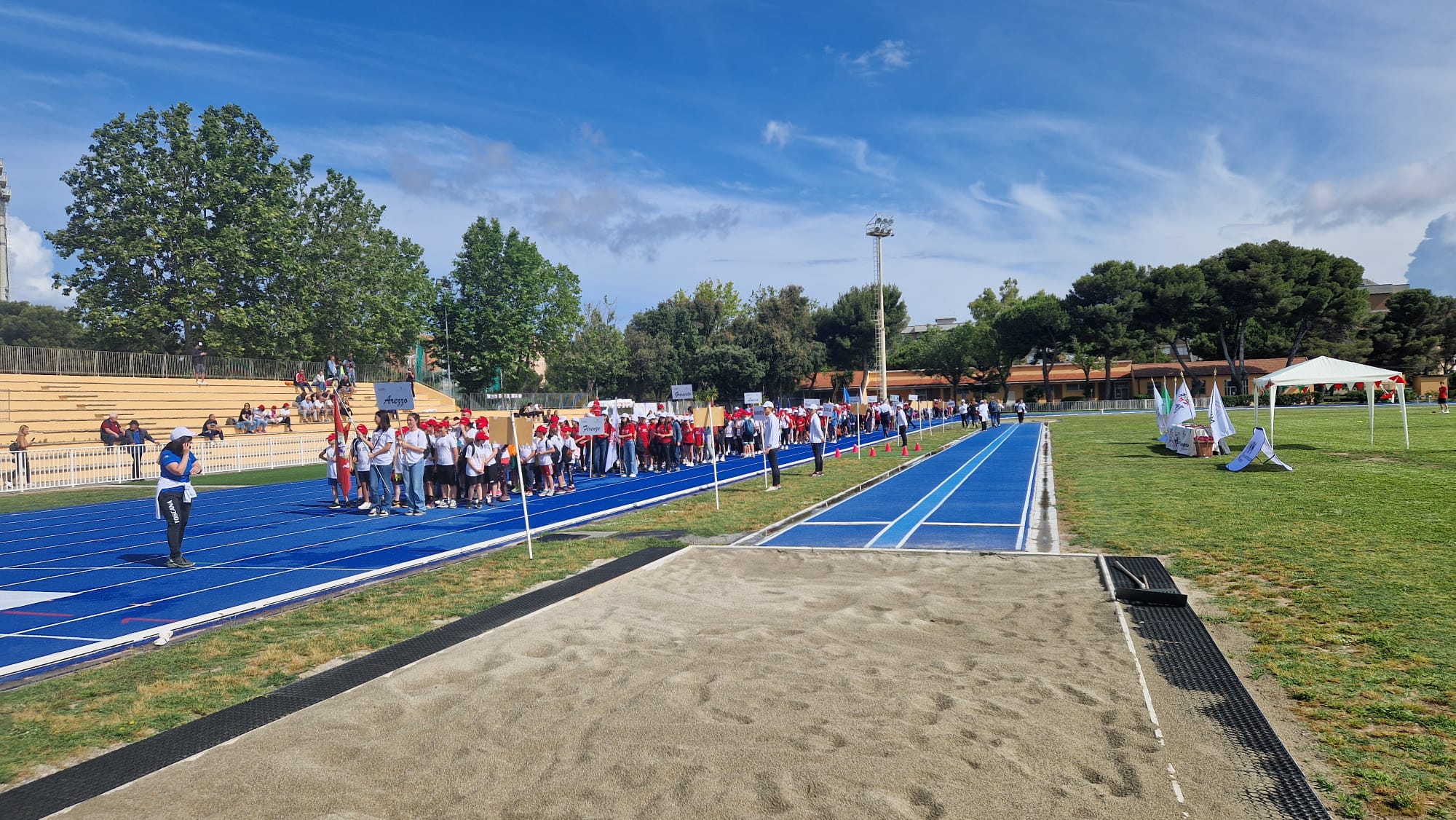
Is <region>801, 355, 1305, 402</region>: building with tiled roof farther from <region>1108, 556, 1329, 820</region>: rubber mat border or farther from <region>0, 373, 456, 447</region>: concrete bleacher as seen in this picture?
<region>1108, 556, 1329, 820</region>: rubber mat border

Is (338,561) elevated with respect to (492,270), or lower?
lower

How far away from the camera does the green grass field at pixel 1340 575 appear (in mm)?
4270

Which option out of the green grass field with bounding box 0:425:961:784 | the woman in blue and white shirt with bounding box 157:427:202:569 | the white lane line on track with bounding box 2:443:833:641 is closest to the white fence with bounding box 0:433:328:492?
the white lane line on track with bounding box 2:443:833:641

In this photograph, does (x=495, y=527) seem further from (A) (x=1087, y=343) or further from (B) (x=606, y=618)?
(A) (x=1087, y=343)

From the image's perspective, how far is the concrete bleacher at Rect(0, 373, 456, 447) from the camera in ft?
88.7

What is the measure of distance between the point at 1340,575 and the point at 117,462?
91.5 ft

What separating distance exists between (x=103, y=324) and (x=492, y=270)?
75.3ft

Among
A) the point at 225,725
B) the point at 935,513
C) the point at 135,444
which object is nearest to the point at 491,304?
the point at 135,444

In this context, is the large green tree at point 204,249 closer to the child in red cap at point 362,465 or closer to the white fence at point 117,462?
the white fence at point 117,462

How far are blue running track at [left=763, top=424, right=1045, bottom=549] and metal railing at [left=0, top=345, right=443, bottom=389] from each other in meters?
31.2

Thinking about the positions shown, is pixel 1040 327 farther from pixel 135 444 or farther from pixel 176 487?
pixel 176 487

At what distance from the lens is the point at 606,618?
7.39 metres

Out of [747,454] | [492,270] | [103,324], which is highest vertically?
[492,270]

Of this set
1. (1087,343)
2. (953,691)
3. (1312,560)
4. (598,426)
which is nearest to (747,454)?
(598,426)
